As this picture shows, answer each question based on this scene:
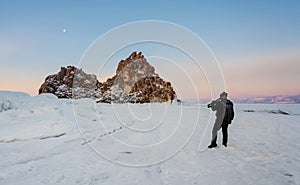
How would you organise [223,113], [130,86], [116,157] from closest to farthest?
[116,157]
[223,113]
[130,86]

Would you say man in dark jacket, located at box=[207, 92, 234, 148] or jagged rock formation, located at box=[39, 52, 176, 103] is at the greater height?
jagged rock formation, located at box=[39, 52, 176, 103]

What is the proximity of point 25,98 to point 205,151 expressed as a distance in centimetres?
1056

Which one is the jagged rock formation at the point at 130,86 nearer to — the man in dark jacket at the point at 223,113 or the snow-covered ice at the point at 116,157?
the snow-covered ice at the point at 116,157

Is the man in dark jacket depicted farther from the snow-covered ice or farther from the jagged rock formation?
the jagged rock formation

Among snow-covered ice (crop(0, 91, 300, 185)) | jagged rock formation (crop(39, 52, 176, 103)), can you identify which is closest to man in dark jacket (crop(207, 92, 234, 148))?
snow-covered ice (crop(0, 91, 300, 185))

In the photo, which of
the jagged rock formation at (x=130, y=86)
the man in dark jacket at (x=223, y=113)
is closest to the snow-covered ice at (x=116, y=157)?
the man in dark jacket at (x=223, y=113)

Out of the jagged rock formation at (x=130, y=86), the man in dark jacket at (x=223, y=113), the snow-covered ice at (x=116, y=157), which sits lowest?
the snow-covered ice at (x=116, y=157)

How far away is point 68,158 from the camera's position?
7113mm

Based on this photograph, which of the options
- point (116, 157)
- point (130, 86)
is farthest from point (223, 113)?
point (130, 86)

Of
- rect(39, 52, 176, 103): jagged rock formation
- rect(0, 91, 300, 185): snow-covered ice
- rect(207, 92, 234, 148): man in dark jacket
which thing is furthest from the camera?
rect(39, 52, 176, 103): jagged rock formation

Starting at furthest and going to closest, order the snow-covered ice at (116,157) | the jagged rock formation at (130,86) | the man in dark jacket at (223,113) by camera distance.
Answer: the jagged rock formation at (130,86) < the man in dark jacket at (223,113) < the snow-covered ice at (116,157)

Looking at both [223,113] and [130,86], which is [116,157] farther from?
[130,86]

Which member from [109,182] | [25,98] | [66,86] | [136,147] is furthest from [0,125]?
[66,86]

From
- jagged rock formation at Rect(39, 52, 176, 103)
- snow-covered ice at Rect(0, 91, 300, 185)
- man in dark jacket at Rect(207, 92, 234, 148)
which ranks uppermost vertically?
jagged rock formation at Rect(39, 52, 176, 103)
